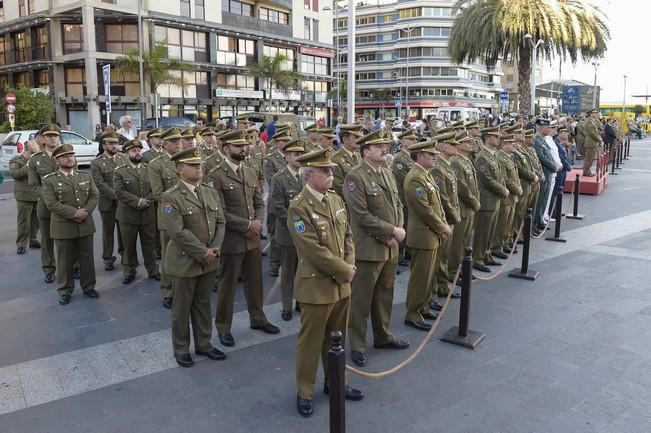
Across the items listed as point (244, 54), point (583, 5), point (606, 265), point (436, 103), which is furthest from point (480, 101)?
point (606, 265)

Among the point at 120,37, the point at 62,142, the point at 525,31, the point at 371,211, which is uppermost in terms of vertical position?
the point at 120,37

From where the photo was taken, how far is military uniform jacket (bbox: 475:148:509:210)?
7828 mm

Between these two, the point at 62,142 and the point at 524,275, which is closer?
the point at 524,275

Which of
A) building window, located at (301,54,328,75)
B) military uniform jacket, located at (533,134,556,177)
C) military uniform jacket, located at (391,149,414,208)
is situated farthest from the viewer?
building window, located at (301,54,328,75)

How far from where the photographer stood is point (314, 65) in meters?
50.8

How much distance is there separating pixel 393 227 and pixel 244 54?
40715mm

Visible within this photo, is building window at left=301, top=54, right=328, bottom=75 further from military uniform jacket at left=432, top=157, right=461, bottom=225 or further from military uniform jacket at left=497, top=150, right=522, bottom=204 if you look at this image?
military uniform jacket at left=432, top=157, right=461, bottom=225

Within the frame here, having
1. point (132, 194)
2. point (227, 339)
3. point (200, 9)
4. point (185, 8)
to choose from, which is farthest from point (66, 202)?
point (200, 9)

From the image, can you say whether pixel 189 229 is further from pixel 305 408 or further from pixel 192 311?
pixel 305 408

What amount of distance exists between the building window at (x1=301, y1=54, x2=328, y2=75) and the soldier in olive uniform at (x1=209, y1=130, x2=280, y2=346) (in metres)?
45.1

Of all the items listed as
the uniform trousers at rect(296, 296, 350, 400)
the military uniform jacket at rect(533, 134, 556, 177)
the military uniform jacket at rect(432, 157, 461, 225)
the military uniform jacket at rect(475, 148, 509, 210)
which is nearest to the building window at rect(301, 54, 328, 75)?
the military uniform jacket at rect(533, 134, 556, 177)

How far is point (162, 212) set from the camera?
16.5ft

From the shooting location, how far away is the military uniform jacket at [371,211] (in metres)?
5.13

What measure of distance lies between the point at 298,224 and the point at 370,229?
1.17 metres
